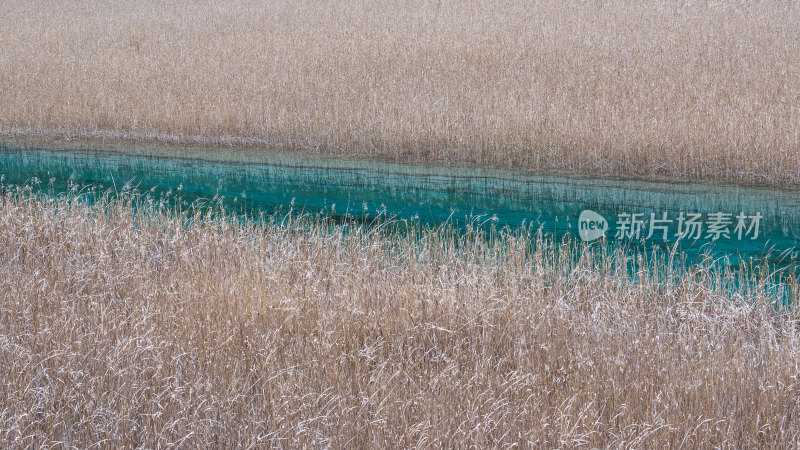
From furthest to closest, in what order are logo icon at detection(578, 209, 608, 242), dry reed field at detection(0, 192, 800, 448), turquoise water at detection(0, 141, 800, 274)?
turquoise water at detection(0, 141, 800, 274) < logo icon at detection(578, 209, 608, 242) < dry reed field at detection(0, 192, 800, 448)

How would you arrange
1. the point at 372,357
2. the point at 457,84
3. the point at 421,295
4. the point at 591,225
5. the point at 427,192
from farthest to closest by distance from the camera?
the point at 457,84 → the point at 427,192 → the point at 591,225 → the point at 421,295 → the point at 372,357

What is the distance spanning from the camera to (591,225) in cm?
808

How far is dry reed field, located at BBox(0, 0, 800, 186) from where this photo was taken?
10398mm

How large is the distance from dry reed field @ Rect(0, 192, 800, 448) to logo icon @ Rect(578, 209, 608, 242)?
228cm

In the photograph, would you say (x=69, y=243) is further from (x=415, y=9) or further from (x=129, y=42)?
(x=415, y=9)

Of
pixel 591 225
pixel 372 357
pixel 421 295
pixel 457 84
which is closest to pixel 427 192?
pixel 591 225

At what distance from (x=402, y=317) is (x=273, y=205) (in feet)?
16.0

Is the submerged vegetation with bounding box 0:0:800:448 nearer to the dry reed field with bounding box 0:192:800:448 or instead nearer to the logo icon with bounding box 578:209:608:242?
the dry reed field with bounding box 0:192:800:448

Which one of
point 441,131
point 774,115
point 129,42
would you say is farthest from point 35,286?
point 129,42

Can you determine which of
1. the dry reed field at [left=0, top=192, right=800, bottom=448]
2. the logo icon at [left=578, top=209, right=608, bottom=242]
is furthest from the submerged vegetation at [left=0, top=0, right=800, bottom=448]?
the logo icon at [left=578, top=209, right=608, bottom=242]

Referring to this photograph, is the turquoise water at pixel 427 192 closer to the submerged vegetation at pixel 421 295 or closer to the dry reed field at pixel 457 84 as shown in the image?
the submerged vegetation at pixel 421 295

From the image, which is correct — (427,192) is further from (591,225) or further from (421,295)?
(421,295)

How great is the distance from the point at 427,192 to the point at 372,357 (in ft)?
19.3

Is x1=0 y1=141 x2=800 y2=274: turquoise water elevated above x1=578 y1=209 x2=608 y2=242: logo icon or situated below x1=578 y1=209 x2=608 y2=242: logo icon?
above
